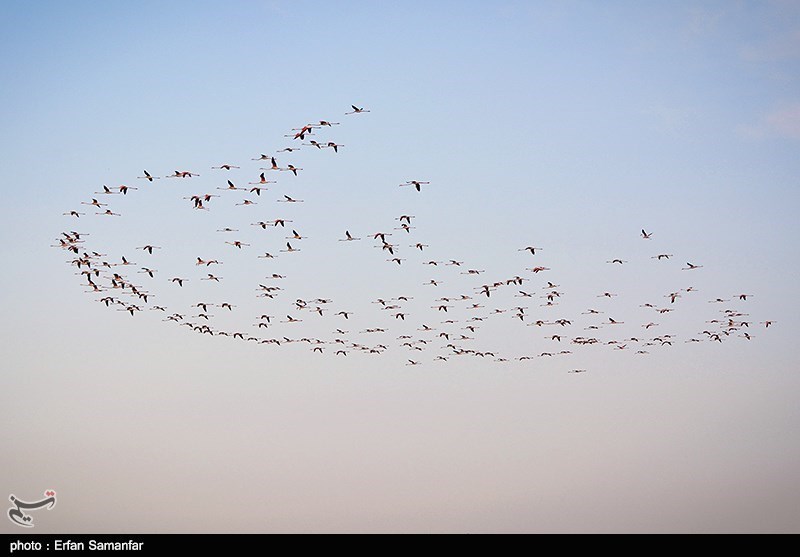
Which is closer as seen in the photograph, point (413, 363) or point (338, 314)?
point (338, 314)

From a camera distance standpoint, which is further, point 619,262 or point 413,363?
point 413,363
